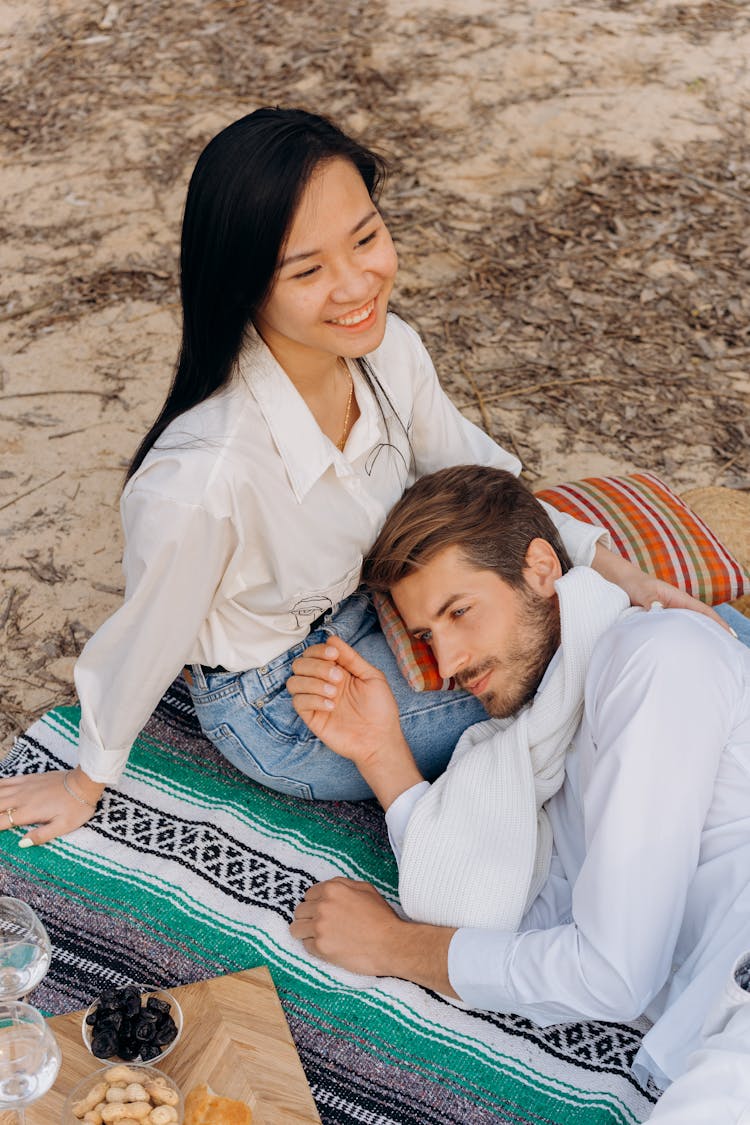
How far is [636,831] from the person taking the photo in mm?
2578

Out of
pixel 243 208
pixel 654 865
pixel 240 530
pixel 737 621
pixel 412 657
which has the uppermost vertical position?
pixel 243 208

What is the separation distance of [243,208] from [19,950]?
64.4 inches

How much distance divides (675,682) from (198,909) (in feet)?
4.66

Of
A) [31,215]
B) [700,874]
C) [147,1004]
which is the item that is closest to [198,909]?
[147,1004]

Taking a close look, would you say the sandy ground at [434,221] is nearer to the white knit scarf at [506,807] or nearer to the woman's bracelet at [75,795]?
the woman's bracelet at [75,795]

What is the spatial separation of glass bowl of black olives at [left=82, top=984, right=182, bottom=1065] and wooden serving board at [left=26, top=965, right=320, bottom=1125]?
4 cm

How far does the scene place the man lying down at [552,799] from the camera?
258 cm

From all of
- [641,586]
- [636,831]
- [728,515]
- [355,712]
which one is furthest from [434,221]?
[636,831]

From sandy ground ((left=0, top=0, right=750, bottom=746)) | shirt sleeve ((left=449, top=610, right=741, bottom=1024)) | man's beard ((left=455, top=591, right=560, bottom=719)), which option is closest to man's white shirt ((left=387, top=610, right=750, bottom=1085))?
shirt sleeve ((left=449, top=610, right=741, bottom=1024))

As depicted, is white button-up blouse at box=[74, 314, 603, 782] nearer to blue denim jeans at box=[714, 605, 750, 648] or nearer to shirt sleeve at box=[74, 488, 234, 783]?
shirt sleeve at box=[74, 488, 234, 783]

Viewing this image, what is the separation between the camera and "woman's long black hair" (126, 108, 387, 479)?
2627mm

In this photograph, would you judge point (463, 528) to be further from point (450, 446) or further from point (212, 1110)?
point (212, 1110)

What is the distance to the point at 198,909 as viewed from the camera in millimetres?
3201

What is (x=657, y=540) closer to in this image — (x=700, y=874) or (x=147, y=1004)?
(x=700, y=874)
